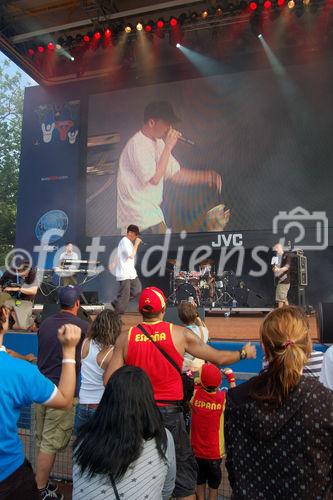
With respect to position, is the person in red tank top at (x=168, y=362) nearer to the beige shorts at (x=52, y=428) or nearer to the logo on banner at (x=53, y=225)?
the beige shorts at (x=52, y=428)

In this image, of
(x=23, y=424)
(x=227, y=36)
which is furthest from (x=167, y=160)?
(x=23, y=424)

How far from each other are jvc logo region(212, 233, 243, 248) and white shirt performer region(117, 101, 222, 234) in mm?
1629

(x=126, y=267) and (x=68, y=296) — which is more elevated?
(x=126, y=267)

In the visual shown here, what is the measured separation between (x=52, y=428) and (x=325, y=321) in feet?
8.34

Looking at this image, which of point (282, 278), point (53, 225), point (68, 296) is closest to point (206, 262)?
point (282, 278)

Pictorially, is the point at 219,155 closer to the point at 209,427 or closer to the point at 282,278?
the point at 282,278

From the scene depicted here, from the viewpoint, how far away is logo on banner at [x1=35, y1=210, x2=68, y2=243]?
13.4m

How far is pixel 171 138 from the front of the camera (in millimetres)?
12867

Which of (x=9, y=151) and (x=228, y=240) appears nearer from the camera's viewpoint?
(x=228, y=240)

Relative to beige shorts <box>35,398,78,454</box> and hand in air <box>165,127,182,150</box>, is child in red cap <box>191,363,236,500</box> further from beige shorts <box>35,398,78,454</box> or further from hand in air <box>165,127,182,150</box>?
hand in air <box>165,127,182,150</box>

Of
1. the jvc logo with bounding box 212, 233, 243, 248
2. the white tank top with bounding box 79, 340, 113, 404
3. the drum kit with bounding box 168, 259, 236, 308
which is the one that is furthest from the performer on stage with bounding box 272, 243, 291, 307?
the white tank top with bounding box 79, 340, 113, 404

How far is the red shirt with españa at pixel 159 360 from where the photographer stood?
252 centimetres

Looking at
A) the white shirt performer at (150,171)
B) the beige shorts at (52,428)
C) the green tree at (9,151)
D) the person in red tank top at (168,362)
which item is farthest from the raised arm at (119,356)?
the green tree at (9,151)

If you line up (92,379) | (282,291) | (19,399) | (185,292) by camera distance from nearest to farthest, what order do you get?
1. (19,399)
2. (92,379)
3. (282,291)
4. (185,292)
